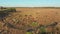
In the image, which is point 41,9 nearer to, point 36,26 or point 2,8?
point 2,8

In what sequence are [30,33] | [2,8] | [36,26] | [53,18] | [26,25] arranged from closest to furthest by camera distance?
[30,33] < [36,26] < [26,25] < [53,18] < [2,8]

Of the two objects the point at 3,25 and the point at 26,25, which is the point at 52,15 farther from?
the point at 3,25

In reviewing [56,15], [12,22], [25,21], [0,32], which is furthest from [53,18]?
[0,32]

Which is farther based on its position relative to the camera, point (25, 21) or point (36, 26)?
point (25, 21)

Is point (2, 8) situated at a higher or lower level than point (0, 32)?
higher

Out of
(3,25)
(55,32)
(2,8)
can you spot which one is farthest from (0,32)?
(2,8)

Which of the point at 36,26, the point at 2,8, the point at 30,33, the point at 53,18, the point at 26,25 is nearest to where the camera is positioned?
the point at 30,33

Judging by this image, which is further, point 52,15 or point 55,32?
point 52,15
